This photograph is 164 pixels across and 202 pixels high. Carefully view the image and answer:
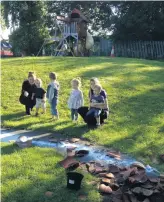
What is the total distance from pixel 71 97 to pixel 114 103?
234 cm

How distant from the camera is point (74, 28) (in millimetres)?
28609

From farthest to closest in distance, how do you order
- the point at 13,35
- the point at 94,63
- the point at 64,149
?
the point at 13,35
the point at 94,63
the point at 64,149

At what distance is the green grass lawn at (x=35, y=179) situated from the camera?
4.96 m

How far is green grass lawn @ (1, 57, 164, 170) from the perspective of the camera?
7.97 meters

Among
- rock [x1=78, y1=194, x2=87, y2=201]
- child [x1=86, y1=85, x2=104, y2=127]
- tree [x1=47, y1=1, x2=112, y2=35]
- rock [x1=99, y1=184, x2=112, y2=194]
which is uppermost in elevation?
tree [x1=47, y1=1, x2=112, y2=35]

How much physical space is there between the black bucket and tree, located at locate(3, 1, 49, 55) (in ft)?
83.4

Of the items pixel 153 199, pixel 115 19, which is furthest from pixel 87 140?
pixel 115 19

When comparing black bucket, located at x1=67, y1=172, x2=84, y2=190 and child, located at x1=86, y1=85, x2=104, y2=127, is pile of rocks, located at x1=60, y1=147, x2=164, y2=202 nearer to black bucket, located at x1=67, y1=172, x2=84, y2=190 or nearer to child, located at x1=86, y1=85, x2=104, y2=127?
black bucket, located at x1=67, y1=172, x2=84, y2=190

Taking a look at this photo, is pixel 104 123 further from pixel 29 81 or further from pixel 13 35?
pixel 13 35

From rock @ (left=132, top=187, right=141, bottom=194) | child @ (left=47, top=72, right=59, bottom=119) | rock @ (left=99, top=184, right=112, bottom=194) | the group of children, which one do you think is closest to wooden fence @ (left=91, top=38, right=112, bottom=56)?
the group of children

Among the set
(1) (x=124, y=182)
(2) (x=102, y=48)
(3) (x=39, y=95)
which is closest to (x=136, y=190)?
(1) (x=124, y=182)

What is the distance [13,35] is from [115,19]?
11017mm

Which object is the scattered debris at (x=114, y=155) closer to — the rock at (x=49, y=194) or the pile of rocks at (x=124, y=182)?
the pile of rocks at (x=124, y=182)

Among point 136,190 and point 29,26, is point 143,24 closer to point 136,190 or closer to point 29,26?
point 29,26
